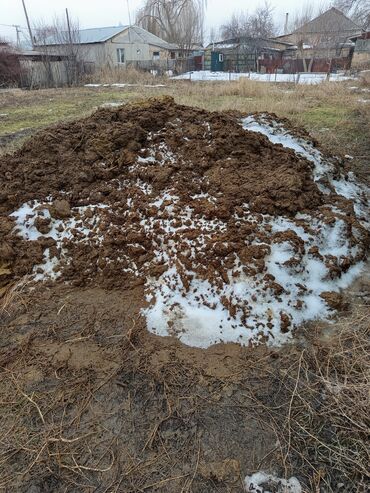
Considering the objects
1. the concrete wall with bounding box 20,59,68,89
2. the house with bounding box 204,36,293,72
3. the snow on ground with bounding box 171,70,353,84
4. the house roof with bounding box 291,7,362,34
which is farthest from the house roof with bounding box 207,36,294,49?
the concrete wall with bounding box 20,59,68,89

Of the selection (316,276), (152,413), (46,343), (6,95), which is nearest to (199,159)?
(316,276)

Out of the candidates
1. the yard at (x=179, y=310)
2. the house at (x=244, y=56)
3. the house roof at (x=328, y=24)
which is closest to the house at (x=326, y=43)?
the house roof at (x=328, y=24)

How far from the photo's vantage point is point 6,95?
44.7ft

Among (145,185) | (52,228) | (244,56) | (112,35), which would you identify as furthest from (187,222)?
(112,35)

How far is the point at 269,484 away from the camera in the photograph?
1489 millimetres

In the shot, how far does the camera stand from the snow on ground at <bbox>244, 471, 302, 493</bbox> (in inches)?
57.9

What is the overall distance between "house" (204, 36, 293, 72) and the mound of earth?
2335 cm

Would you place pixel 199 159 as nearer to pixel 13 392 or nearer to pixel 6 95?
pixel 13 392

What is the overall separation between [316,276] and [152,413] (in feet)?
5.06

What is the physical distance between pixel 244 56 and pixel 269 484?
28692 millimetres

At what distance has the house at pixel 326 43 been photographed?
19547 millimetres

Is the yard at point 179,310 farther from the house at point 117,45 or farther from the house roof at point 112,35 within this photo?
the house roof at point 112,35

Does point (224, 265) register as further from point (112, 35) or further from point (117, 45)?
point (117, 45)

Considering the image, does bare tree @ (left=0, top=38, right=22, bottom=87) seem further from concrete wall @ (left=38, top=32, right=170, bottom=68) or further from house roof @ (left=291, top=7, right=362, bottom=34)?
house roof @ (left=291, top=7, right=362, bottom=34)
